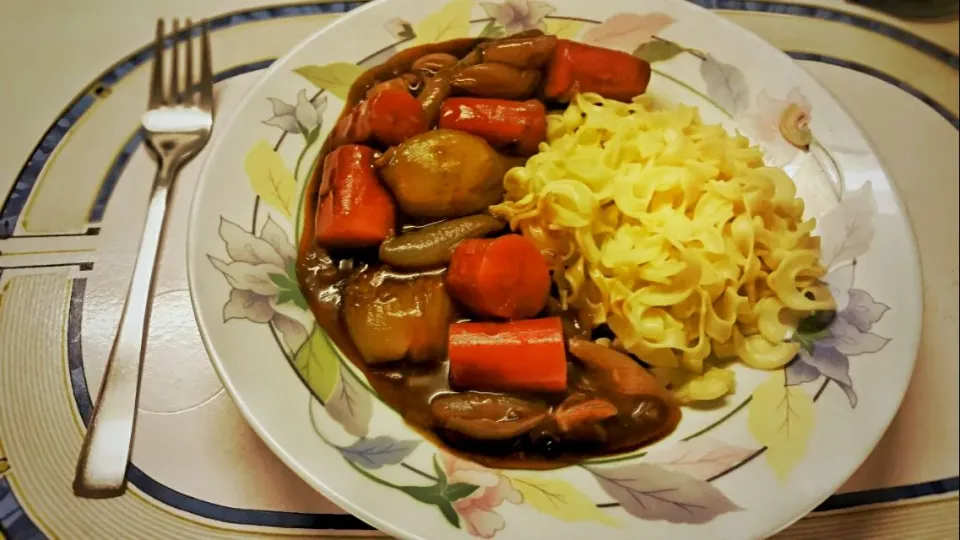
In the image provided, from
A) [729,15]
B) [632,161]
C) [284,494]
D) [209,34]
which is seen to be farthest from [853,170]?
[209,34]

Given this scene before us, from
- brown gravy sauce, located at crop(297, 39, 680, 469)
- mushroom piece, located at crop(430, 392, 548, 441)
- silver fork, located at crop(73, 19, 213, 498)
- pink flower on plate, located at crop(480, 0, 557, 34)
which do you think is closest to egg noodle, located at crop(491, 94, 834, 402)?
brown gravy sauce, located at crop(297, 39, 680, 469)

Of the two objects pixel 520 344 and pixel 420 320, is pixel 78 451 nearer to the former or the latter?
pixel 420 320

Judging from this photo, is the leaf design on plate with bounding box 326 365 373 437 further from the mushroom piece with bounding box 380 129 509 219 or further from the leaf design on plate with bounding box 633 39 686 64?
the leaf design on plate with bounding box 633 39 686 64

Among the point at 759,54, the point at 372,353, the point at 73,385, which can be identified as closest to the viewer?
the point at 372,353

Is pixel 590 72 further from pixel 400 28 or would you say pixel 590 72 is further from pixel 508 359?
pixel 508 359

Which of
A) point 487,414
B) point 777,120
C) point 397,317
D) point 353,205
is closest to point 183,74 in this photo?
point 353,205

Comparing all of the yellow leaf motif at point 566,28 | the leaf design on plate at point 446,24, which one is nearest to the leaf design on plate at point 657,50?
the yellow leaf motif at point 566,28
